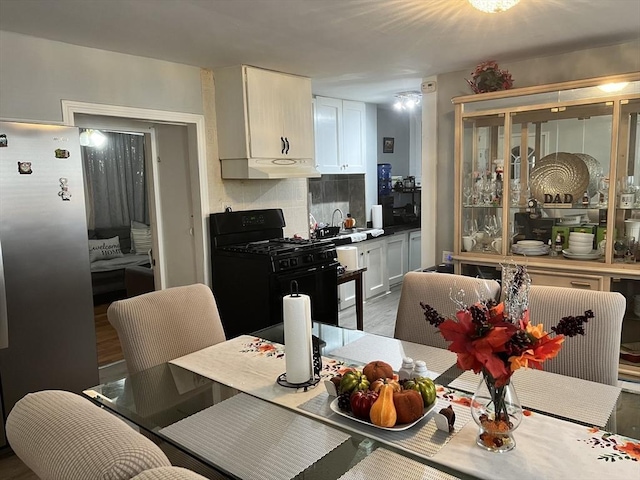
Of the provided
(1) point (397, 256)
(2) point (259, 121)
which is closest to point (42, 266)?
(2) point (259, 121)

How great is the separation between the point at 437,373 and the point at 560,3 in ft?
6.58

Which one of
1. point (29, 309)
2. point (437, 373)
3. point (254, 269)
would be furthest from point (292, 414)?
point (254, 269)

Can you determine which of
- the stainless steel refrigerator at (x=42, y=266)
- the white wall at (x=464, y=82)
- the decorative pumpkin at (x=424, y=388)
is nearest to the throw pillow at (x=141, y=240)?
the stainless steel refrigerator at (x=42, y=266)

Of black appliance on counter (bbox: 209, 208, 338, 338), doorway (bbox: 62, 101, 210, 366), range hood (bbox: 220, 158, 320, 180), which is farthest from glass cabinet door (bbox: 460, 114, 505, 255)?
doorway (bbox: 62, 101, 210, 366)

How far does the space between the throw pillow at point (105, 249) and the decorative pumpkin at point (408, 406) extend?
18.2ft

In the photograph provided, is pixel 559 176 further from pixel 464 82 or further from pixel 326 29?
pixel 326 29

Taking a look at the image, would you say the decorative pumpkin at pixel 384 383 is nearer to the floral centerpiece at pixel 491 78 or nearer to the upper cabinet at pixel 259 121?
the upper cabinet at pixel 259 121

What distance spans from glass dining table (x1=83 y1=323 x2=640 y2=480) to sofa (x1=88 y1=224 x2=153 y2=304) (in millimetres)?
3964

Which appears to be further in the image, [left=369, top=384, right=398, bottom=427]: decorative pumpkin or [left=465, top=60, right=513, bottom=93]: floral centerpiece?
[left=465, top=60, right=513, bottom=93]: floral centerpiece

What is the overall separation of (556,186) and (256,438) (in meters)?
3.13

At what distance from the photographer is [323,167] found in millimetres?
5105

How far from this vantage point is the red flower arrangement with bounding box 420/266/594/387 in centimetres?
109

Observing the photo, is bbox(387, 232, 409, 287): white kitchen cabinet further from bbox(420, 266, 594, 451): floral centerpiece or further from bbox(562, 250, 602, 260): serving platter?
bbox(420, 266, 594, 451): floral centerpiece

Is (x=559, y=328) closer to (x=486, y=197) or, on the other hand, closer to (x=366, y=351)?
(x=366, y=351)
